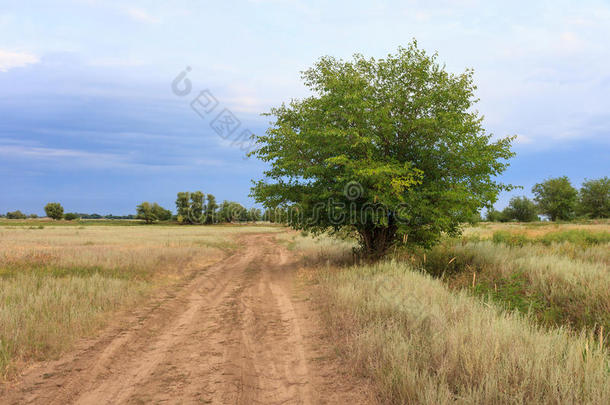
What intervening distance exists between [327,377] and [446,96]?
12.8m

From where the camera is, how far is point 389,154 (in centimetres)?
1463

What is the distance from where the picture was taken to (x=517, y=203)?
8856cm

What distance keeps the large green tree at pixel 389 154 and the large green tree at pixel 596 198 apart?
7659 cm

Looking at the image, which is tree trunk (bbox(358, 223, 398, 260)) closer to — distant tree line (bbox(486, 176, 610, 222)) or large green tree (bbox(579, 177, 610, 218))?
distant tree line (bbox(486, 176, 610, 222))

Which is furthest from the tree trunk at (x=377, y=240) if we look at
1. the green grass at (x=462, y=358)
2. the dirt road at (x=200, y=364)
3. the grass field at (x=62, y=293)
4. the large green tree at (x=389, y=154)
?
the grass field at (x=62, y=293)

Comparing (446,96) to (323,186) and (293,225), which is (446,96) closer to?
(323,186)

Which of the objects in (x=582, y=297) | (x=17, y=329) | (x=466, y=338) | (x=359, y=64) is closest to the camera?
(x=466, y=338)

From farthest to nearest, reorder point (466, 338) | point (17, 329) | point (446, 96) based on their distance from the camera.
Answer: point (446, 96), point (17, 329), point (466, 338)

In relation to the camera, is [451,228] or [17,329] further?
[451,228]

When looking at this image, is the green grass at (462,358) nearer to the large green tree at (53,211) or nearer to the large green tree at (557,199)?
the large green tree at (557,199)

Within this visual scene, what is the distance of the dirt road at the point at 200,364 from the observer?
4.60 meters

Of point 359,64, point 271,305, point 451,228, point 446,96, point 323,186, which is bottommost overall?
point 271,305

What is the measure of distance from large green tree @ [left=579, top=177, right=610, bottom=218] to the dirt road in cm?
8662

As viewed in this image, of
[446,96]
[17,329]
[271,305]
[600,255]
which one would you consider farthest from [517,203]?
[17,329]
